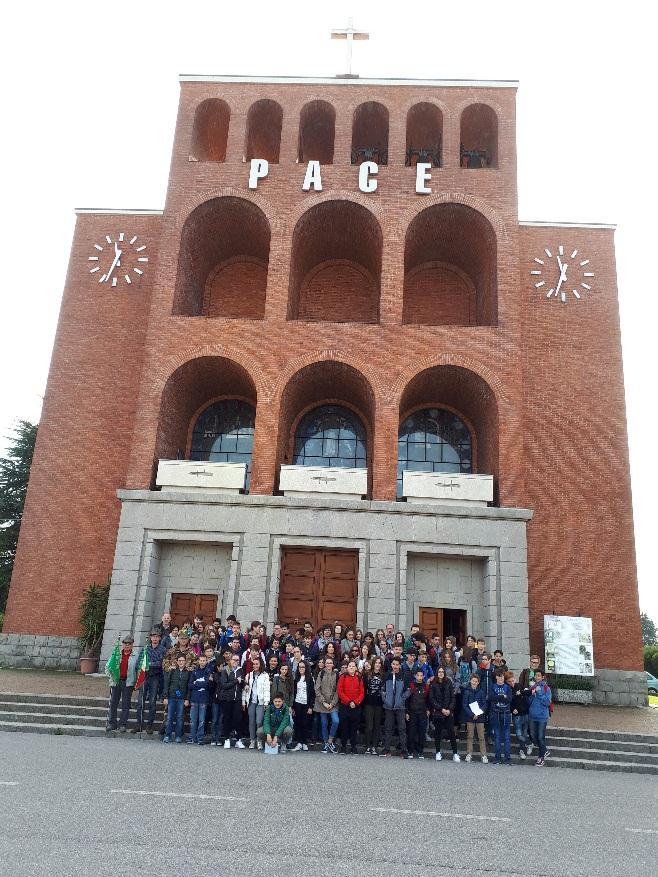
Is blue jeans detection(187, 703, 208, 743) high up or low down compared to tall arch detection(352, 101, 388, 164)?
down

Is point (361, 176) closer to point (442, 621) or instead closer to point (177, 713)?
point (442, 621)

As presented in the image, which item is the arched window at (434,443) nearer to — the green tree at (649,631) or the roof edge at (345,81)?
the roof edge at (345,81)

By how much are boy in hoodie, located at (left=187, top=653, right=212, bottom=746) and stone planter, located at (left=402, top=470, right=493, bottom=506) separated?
8.66 meters

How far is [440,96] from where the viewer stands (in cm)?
2262

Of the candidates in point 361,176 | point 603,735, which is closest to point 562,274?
point 361,176

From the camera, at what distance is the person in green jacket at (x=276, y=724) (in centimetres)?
1154

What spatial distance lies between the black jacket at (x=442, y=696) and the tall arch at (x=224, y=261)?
13.6m

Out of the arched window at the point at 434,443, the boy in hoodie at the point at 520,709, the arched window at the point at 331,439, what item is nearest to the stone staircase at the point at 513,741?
the boy in hoodie at the point at 520,709

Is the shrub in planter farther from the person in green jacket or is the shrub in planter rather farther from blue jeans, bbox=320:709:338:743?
blue jeans, bbox=320:709:338:743

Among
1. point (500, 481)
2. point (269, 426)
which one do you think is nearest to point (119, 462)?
point (269, 426)

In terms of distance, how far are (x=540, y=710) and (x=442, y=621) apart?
6.58 meters

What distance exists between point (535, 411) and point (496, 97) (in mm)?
10562

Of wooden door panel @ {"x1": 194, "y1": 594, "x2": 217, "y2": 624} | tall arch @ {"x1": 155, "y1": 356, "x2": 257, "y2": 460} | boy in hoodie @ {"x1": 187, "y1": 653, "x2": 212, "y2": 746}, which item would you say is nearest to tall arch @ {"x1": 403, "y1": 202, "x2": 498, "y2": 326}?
tall arch @ {"x1": 155, "y1": 356, "x2": 257, "y2": 460}

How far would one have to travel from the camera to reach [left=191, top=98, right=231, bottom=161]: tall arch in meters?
23.2
